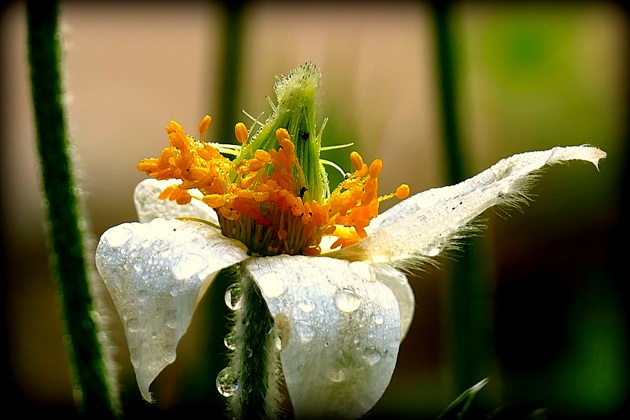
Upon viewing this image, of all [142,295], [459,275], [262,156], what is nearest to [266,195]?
[262,156]

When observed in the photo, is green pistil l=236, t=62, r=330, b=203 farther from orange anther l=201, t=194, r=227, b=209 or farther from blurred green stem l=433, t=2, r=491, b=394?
blurred green stem l=433, t=2, r=491, b=394

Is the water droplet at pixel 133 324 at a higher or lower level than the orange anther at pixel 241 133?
lower

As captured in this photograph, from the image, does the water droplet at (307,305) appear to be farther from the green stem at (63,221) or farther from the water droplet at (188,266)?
the green stem at (63,221)

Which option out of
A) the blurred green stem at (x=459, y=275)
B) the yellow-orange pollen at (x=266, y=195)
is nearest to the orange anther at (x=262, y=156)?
the yellow-orange pollen at (x=266, y=195)

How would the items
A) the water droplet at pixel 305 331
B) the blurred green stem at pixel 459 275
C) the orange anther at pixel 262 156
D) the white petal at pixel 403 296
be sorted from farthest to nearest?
the blurred green stem at pixel 459 275 < the white petal at pixel 403 296 < the orange anther at pixel 262 156 < the water droplet at pixel 305 331

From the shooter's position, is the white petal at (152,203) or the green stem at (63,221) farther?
the white petal at (152,203)

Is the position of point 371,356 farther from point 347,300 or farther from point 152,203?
point 152,203

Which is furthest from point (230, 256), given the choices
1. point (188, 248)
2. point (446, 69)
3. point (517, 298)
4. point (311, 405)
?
point (517, 298)

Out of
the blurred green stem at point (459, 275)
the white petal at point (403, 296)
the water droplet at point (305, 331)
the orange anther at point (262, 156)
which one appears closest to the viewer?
the water droplet at point (305, 331)
